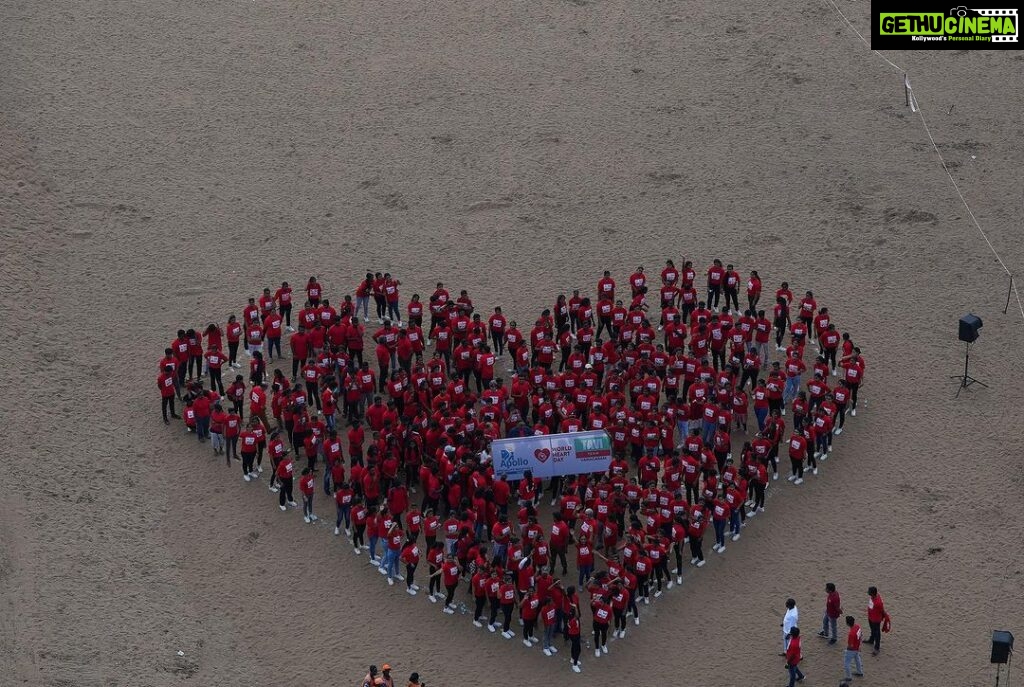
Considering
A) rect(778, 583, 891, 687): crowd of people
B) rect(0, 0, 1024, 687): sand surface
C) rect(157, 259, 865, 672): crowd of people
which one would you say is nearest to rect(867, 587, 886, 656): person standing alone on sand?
rect(778, 583, 891, 687): crowd of people

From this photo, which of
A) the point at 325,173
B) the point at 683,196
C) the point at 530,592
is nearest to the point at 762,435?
the point at 530,592

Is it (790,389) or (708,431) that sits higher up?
(790,389)

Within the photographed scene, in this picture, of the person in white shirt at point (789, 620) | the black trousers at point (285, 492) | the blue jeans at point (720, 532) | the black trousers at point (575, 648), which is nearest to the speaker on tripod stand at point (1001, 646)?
the person in white shirt at point (789, 620)

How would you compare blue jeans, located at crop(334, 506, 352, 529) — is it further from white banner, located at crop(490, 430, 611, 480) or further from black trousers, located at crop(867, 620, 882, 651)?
black trousers, located at crop(867, 620, 882, 651)

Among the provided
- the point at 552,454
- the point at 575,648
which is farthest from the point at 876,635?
Result: the point at 552,454

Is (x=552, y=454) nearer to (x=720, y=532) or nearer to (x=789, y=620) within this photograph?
(x=720, y=532)

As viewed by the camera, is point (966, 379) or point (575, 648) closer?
point (575, 648)
